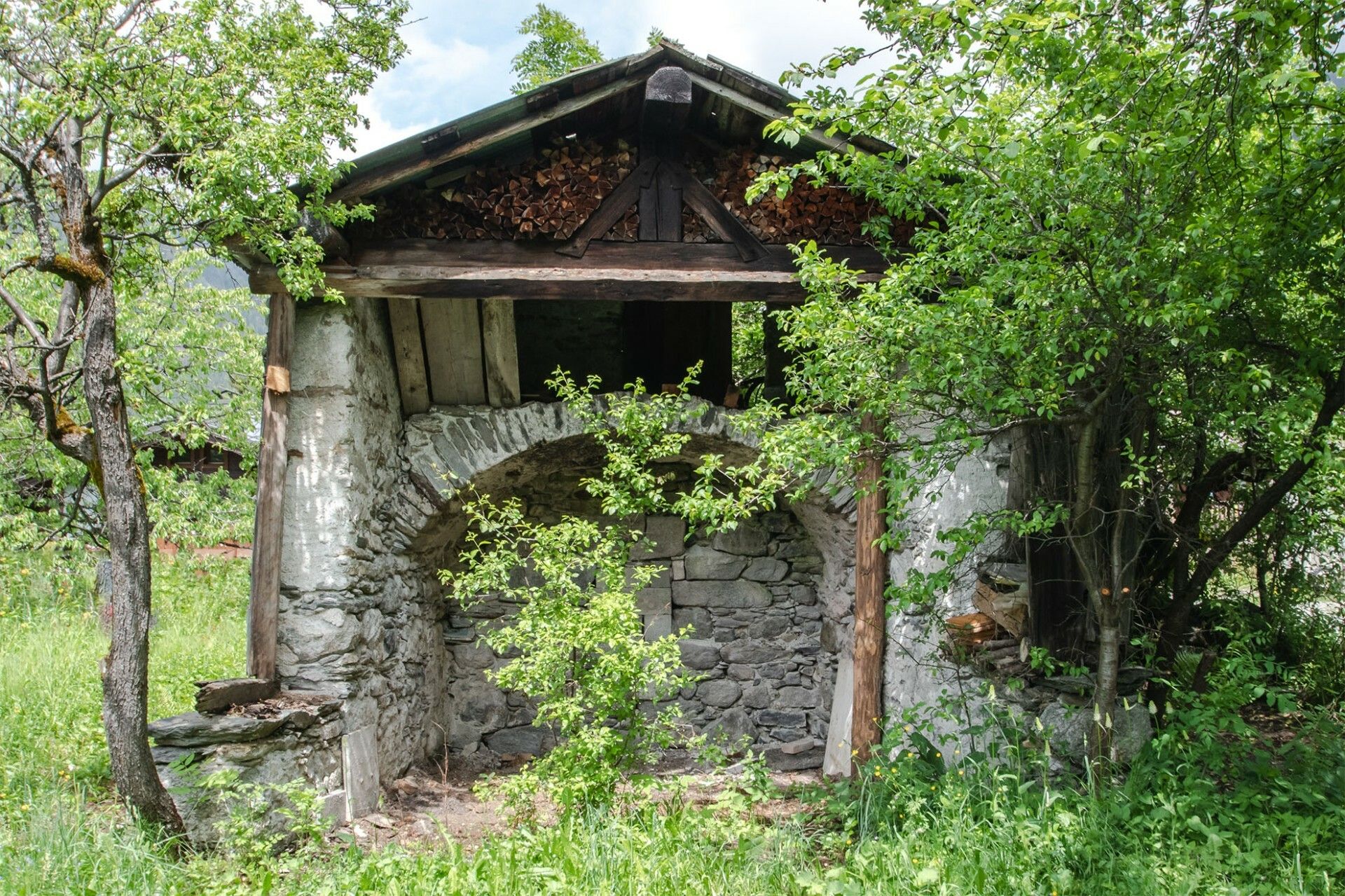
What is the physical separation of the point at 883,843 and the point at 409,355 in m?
3.47

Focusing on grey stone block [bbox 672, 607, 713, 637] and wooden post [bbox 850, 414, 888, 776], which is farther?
grey stone block [bbox 672, 607, 713, 637]

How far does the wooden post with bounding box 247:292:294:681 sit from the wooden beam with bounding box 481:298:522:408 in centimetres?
109

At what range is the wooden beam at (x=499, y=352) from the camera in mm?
4852

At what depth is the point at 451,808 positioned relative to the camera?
15.2 ft

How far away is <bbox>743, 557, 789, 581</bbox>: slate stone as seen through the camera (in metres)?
6.15

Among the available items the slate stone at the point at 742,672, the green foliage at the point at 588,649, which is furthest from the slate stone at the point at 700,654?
the green foliage at the point at 588,649

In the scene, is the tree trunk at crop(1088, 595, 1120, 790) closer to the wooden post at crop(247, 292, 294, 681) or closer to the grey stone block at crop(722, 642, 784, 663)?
the grey stone block at crop(722, 642, 784, 663)

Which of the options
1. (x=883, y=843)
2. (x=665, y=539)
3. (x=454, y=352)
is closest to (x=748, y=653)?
(x=665, y=539)

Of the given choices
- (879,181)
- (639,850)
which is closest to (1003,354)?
(879,181)

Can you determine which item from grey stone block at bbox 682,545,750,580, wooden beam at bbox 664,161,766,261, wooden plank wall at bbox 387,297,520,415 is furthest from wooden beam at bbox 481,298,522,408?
grey stone block at bbox 682,545,750,580

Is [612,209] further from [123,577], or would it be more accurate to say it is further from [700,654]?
[700,654]

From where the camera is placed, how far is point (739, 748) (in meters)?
5.86

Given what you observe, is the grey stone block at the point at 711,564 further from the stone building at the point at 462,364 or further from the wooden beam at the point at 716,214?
the wooden beam at the point at 716,214

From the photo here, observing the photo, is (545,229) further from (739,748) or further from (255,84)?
(739,748)
